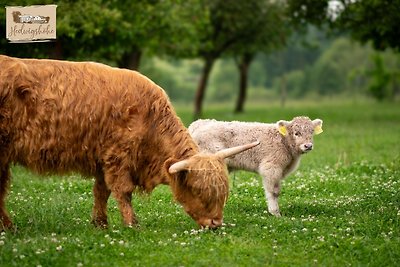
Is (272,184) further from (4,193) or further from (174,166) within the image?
(4,193)

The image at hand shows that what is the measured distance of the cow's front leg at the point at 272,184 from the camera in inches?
457

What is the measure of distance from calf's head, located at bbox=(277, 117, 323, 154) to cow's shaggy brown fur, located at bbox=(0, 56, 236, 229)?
7.43 feet

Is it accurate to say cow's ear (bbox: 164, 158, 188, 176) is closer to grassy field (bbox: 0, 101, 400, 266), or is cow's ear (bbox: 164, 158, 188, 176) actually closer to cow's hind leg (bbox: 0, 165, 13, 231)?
grassy field (bbox: 0, 101, 400, 266)

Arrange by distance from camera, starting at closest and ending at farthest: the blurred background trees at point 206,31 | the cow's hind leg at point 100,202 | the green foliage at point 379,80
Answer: the cow's hind leg at point 100,202 → the blurred background trees at point 206,31 → the green foliage at point 379,80

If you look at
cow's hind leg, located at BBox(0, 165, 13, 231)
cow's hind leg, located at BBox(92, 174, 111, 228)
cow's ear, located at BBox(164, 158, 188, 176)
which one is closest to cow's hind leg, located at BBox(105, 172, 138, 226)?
cow's hind leg, located at BBox(92, 174, 111, 228)

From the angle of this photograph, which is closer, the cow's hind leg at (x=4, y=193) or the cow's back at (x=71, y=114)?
the cow's back at (x=71, y=114)

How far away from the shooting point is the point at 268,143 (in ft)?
39.9

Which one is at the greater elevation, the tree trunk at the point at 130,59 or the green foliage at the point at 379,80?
the tree trunk at the point at 130,59

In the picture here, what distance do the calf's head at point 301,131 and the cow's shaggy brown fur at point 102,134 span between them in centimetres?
227

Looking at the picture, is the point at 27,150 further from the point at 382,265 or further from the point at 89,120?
the point at 382,265

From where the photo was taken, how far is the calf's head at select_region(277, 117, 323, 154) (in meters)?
11.6

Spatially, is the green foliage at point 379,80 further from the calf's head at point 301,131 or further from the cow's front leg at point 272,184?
the cow's front leg at point 272,184

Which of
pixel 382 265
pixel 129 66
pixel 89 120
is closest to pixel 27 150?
pixel 89 120

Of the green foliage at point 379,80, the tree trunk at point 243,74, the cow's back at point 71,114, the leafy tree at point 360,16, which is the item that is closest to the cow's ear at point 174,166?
the cow's back at point 71,114
